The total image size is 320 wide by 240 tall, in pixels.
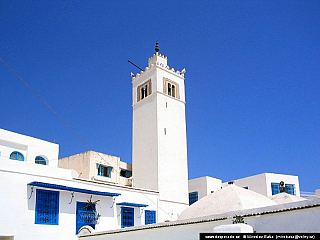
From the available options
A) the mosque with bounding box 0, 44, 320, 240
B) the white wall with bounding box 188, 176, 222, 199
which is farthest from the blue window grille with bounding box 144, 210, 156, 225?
the white wall with bounding box 188, 176, 222, 199

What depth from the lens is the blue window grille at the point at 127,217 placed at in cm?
1728

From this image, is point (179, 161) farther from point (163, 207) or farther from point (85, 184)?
point (85, 184)

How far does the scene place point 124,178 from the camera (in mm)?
23344

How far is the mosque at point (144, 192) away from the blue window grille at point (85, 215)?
41mm

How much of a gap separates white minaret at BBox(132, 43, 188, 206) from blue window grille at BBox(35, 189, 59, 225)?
7.10m

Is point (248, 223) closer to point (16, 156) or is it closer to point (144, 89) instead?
point (16, 156)

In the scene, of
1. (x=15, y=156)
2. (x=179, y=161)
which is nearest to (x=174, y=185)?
(x=179, y=161)

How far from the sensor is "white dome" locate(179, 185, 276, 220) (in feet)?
31.5

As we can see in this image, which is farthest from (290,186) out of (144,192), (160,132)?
(144,192)

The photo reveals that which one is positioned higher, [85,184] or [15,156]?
[15,156]

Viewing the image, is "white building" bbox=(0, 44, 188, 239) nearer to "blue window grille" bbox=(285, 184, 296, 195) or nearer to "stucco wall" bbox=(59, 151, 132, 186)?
"stucco wall" bbox=(59, 151, 132, 186)

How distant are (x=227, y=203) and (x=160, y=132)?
1234cm

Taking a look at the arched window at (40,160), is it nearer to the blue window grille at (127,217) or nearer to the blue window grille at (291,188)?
the blue window grille at (127,217)

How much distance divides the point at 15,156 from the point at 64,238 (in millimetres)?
5997
